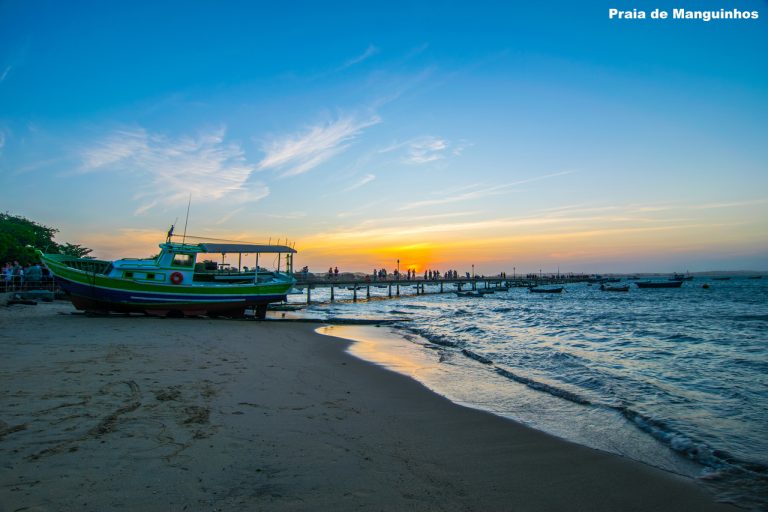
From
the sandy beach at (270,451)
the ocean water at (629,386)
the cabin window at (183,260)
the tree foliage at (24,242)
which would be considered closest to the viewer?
the sandy beach at (270,451)

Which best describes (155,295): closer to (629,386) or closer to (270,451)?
(270,451)

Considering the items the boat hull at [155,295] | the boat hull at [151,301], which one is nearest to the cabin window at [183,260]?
the boat hull at [155,295]

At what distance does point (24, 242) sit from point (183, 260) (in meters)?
28.1

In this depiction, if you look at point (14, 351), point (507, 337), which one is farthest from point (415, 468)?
point (507, 337)

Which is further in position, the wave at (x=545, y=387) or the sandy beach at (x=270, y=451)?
the wave at (x=545, y=387)

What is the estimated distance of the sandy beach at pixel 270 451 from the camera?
371cm

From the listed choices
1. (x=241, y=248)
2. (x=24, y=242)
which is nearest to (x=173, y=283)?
(x=241, y=248)

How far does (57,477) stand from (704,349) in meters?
18.7

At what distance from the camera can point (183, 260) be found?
2306cm

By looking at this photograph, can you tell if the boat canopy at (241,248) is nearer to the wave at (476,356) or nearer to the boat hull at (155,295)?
the boat hull at (155,295)

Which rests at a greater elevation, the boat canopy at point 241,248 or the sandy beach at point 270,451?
the boat canopy at point 241,248

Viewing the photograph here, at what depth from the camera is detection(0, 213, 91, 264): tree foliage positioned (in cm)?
3292

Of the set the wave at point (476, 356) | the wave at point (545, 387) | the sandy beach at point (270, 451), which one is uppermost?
the sandy beach at point (270, 451)

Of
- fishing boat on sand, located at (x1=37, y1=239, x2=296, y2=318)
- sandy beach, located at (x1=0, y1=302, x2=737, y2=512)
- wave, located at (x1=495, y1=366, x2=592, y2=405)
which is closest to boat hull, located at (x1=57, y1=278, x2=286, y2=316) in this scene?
fishing boat on sand, located at (x1=37, y1=239, x2=296, y2=318)
